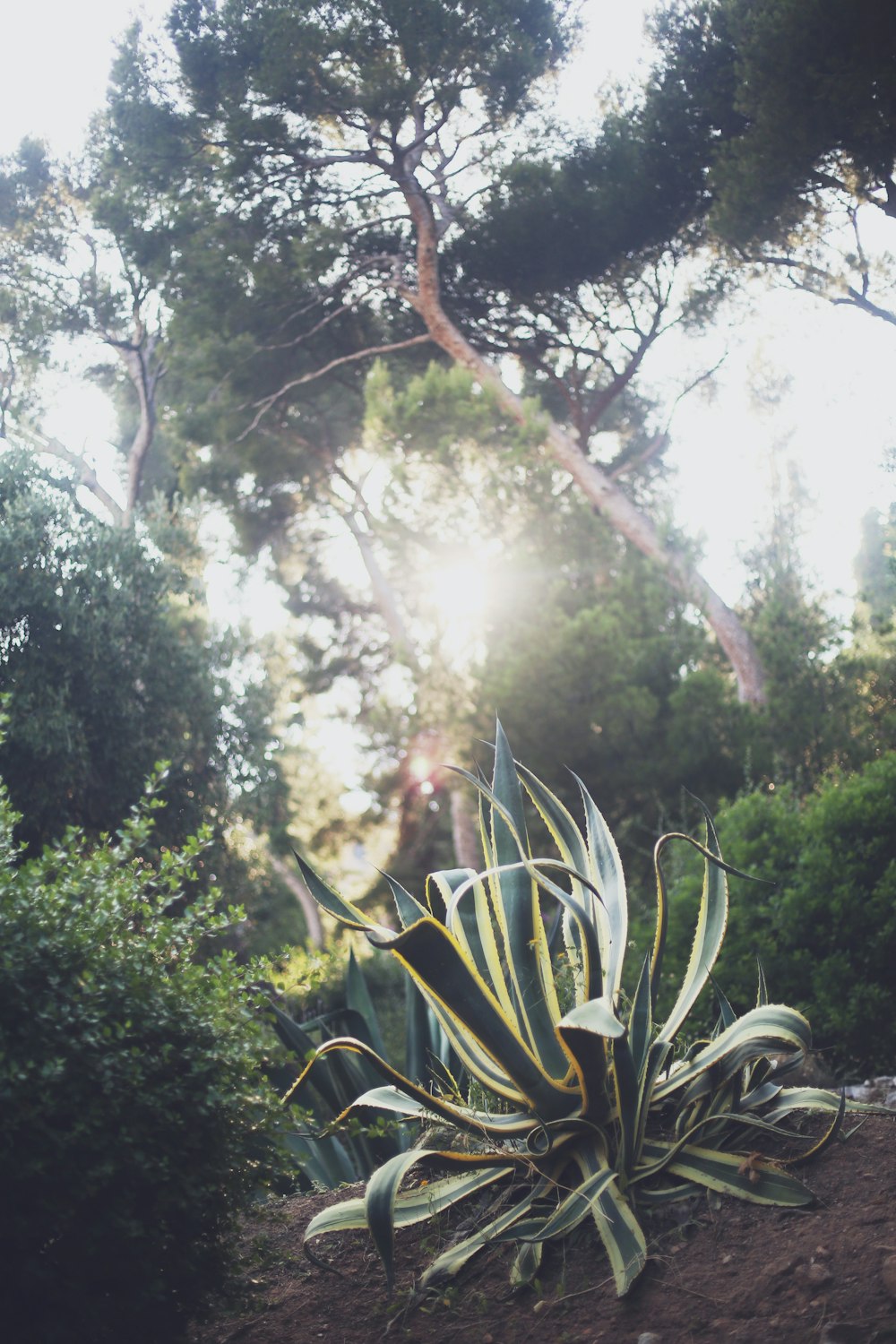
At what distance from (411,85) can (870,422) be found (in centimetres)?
591

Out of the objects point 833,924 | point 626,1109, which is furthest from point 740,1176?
point 833,924

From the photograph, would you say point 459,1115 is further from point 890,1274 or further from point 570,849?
point 890,1274

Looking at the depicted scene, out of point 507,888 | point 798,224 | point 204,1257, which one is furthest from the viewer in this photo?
point 798,224

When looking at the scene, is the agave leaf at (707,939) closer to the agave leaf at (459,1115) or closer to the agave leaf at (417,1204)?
the agave leaf at (459,1115)

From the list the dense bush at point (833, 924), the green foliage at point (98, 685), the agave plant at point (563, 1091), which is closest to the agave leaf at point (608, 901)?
the agave plant at point (563, 1091)

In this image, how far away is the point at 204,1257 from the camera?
2.41 m

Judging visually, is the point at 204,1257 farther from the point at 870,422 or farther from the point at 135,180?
the point at 135,180

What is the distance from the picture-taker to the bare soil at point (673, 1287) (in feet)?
6.40

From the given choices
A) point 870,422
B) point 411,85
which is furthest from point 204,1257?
point 411,85

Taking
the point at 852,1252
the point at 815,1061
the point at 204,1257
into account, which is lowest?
the point at 815,1061

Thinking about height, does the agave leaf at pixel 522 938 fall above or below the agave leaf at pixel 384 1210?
above

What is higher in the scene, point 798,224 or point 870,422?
point 798,224

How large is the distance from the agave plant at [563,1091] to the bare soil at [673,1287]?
0.06 meters

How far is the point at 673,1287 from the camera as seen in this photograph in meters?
2.14
